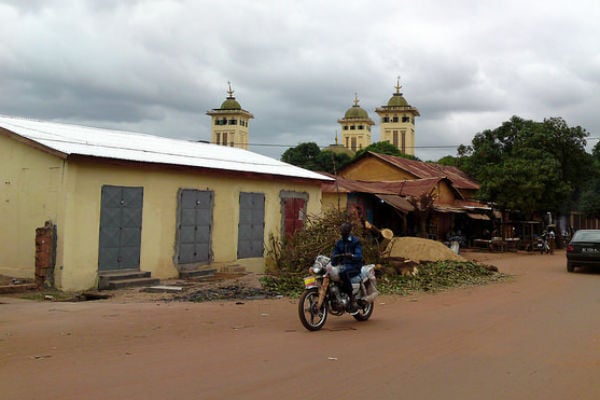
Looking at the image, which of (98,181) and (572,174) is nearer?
(98,181)

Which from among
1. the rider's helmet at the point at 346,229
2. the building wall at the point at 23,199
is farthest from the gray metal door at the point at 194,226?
the rider's helmet at the point at 346,229

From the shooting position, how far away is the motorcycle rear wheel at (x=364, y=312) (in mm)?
9383

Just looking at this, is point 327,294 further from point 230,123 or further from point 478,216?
point 230,123

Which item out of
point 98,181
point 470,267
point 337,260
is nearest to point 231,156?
point 98,181

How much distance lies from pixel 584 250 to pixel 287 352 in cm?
1481

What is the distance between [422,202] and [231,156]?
972 cm

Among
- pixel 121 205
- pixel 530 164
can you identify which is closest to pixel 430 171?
pixel 530 164

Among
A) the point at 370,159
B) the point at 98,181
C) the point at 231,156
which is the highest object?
the point at 370,159

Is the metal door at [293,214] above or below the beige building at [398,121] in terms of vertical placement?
below

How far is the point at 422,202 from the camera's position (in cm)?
2552

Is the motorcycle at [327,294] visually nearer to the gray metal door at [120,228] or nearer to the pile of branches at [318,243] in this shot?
the pile of branches at [318,243]

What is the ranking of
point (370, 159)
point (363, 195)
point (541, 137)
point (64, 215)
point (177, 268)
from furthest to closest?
point (370, 159) → point (541, 137) → point (363, 195) → point (177, 268) → point (64, 215)

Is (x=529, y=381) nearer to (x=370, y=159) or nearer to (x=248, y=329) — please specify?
(x=248, y=329)

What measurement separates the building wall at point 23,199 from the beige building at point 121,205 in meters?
0.02
